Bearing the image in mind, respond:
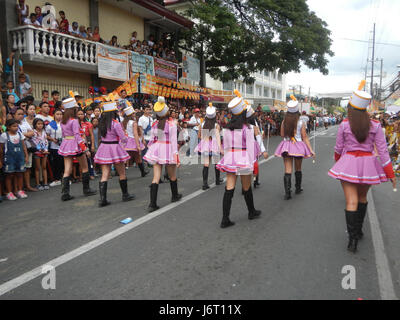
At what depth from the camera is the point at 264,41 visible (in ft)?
68.3

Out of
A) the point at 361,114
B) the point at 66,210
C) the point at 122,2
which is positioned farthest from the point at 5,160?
the point at 122,2

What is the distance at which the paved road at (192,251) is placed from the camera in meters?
3.24

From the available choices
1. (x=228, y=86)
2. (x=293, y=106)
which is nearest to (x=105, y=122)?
(x=293, y=106)

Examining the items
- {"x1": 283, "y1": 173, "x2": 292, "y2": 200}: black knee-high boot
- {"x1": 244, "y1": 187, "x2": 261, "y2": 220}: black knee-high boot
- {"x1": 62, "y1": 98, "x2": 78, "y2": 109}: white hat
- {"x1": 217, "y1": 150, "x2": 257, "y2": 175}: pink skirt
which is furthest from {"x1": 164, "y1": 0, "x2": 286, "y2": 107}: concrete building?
{"x1": 217, "y1": 150, "x2": 257, "y2": 175}: pink skirt

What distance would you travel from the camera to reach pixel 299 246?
4.30 metres

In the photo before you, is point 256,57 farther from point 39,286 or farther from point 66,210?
point 39,286

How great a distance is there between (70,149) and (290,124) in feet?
14.7

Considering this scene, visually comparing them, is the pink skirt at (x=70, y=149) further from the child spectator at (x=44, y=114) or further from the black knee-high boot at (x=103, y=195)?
the child spectator at (x=44, y=114)

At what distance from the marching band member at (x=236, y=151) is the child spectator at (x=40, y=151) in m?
4.99

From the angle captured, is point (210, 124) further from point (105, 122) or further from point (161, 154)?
point (105, 122)

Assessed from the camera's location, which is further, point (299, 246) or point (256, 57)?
point (256, 57)

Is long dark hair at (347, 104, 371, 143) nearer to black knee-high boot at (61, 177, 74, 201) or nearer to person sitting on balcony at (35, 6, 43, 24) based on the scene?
black knee-high boot at (61, 177, 74, 201)

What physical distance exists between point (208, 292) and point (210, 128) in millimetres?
5102

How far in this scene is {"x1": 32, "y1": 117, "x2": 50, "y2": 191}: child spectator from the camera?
8000mm
